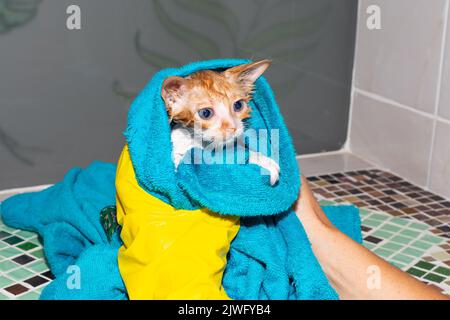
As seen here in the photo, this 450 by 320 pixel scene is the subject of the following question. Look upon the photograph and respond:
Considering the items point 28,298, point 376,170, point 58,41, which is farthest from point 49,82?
point 376,170

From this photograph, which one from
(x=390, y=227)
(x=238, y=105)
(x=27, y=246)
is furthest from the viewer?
(x=390, y=227)

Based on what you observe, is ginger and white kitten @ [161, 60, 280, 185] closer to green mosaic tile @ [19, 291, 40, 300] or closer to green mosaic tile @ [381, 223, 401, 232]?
green mosaic tile @ [19, 291, 40, 300]

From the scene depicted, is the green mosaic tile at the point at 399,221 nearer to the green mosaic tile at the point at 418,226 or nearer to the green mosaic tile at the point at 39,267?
the green mosaic tile at the point at 418,226

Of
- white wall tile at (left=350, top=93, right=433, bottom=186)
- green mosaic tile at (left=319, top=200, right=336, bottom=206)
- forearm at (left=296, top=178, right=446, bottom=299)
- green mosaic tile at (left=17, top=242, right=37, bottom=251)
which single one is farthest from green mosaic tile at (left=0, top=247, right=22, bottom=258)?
white wall tile at (left=350, top=93, right=433, bottom=186)

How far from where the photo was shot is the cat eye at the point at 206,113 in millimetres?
1171

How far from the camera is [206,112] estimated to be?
117 centimetres

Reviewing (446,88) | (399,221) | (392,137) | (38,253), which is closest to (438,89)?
(446,88)

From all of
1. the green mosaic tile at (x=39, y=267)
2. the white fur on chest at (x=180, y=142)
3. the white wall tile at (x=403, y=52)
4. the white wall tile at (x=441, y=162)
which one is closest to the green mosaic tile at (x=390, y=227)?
the white wall tile at (x=441, y=162)

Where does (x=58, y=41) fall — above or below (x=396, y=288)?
above

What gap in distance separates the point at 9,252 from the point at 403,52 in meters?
1.21

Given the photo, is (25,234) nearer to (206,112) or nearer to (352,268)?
(206,112)
